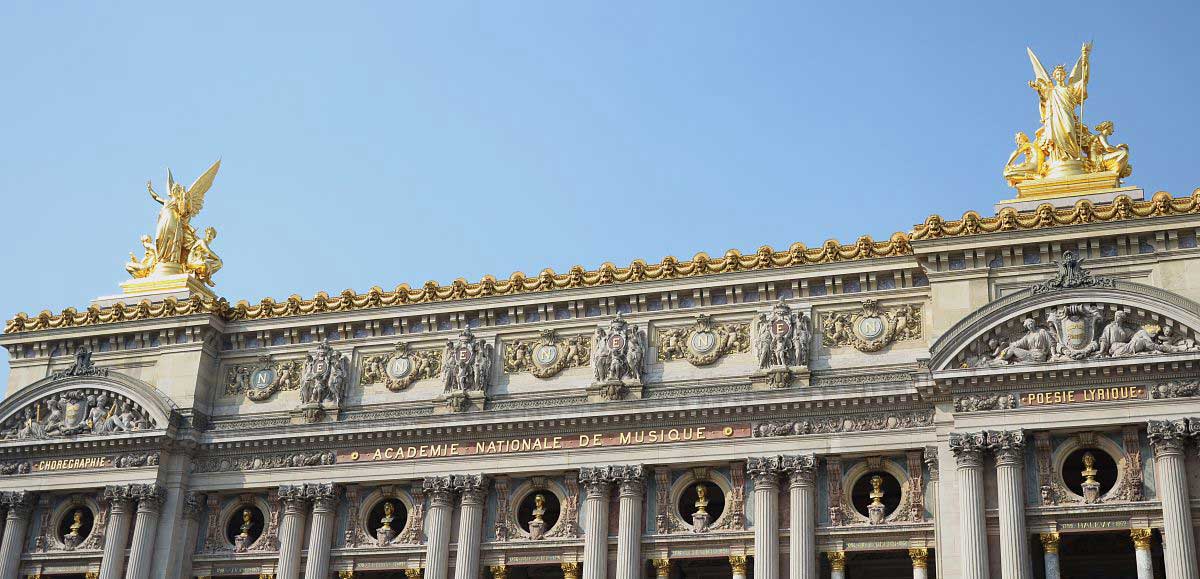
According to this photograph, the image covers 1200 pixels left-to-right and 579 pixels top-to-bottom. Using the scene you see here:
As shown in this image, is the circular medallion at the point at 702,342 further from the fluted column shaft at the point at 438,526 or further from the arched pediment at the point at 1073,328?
the fluted column shaft at the point at 438,526

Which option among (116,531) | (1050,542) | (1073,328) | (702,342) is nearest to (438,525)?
(702,342)

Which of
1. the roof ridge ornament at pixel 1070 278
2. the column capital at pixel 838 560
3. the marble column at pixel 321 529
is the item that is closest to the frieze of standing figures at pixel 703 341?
the column capital at pixel 838 560

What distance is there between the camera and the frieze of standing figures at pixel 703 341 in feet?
117

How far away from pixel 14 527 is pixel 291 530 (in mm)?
7659

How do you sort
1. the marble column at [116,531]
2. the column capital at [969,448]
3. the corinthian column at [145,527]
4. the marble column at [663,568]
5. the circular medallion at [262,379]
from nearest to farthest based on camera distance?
the column capital at [969,448] → the marble column at [663,568] → the corinthian column at [145,527] → the marble column at [116,531] → the circular medallion at [262,379]

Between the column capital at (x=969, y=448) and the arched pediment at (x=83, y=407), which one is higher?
the arched pediment at (x=83, y=407)

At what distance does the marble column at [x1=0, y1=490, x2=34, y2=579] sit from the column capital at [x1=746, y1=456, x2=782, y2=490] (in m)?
18.7

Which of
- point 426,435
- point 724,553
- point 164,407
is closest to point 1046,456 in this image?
point 724,553

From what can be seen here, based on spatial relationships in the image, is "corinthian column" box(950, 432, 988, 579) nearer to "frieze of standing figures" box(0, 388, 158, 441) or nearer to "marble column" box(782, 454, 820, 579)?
"marble column" box(782, 454, 820, 579)

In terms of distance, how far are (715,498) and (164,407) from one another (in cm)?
1419

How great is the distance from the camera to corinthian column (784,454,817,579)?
3247cm

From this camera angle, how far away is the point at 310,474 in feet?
122

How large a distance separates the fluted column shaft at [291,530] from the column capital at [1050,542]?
17263 millimetres

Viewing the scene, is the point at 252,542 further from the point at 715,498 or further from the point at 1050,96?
the point at 1050,96
